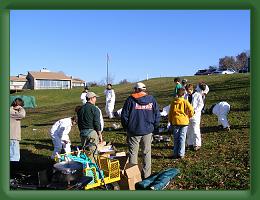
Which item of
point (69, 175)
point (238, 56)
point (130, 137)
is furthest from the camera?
point (238, 56)

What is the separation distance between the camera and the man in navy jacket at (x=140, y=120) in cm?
728

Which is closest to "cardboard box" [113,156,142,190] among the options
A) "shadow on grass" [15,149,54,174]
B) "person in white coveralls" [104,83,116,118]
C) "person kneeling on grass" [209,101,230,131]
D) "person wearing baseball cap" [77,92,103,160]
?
"person wearing baseball cap" [77,92,103,160]

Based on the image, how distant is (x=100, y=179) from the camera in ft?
21.1

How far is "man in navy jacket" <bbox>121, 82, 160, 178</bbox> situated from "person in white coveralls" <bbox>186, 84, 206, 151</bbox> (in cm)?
245

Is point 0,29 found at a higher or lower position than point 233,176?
higher

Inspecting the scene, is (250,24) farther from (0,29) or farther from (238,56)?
(238,56)

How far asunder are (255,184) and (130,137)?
4.23 m

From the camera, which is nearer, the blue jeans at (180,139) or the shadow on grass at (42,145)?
the blue jeans at (180,139)

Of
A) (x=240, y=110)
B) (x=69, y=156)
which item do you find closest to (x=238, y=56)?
(x=240, y=110)

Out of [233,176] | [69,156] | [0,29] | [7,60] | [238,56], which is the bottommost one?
[233,176]

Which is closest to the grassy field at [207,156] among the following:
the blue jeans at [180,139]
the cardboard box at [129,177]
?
the blue jeans at [180,139]
